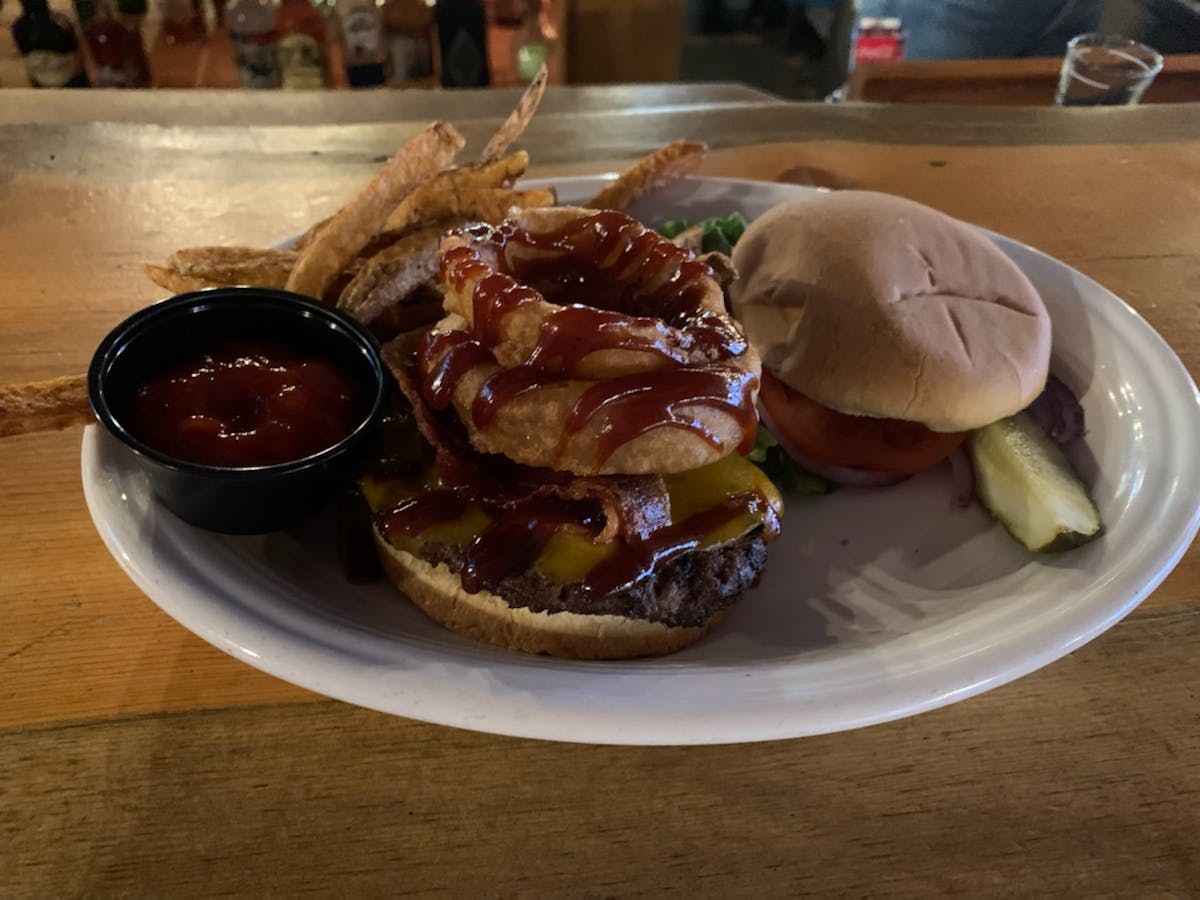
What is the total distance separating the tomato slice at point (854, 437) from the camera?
6.12 ft

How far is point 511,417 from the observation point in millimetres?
1350

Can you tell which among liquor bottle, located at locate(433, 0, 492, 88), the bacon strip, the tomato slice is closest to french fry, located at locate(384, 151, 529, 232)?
the bacon strip

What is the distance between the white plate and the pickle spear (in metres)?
0.04

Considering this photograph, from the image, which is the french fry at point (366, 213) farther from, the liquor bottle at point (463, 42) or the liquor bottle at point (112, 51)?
the liquor bottle at point (112, 51)

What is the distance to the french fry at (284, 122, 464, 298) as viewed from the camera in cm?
166

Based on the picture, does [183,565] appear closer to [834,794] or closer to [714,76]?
[834,794]

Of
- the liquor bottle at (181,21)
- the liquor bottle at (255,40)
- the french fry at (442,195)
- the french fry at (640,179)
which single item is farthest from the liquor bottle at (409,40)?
the french fry at (442,195)

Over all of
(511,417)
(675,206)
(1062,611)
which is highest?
(511,417)

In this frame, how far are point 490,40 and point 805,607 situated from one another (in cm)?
450

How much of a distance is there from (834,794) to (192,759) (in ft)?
3.24

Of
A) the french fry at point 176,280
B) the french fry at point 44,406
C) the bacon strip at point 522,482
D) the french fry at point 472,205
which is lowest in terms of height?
the bacon strip at point 522,482

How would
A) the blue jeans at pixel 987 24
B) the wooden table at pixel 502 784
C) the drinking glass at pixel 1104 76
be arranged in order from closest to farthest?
the wooden table at pixel 502 784 → the drinking glass at pixel 1104 76 → the blue jeans at pixel 987 24

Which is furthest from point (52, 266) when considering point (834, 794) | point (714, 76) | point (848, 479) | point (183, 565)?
point (714, 76)

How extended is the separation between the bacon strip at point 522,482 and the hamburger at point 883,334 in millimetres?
599
